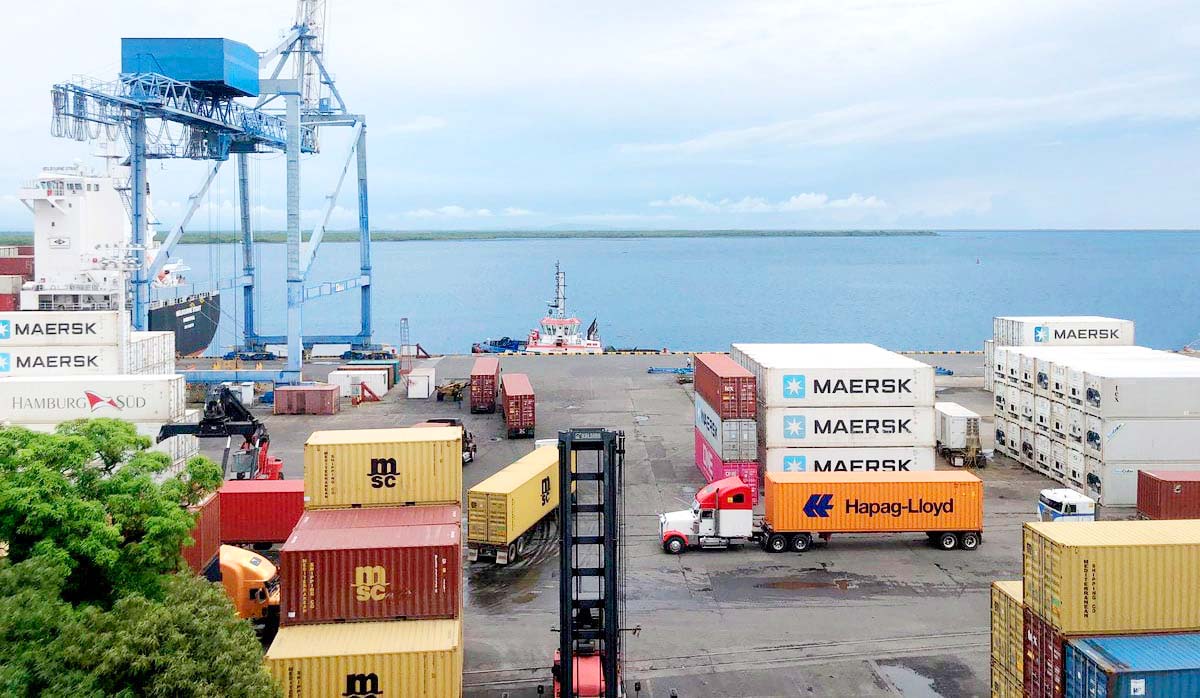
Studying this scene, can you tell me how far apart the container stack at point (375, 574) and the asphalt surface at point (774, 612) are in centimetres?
270

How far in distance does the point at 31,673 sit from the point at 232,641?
244 centimetres

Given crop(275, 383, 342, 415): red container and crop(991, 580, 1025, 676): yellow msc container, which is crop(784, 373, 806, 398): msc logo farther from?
crop(275, 383, 342, 415): red container

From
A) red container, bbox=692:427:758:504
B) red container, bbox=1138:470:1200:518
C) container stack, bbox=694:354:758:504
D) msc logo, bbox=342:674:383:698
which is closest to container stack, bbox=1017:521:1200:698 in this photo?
msc logo, bbox=342:674:383:698

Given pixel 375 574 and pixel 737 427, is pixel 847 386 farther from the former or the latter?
pixel 375 574

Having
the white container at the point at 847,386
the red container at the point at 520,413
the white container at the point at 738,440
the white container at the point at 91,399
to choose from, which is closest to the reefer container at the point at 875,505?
the white container at the point at 738,440

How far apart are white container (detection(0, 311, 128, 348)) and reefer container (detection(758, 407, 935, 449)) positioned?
24.4 m

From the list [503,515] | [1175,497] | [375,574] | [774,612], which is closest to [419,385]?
[503,515]

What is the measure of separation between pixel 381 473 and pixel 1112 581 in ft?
44.9

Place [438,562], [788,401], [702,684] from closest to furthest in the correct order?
[438,562] < [702,684] < [788,401]

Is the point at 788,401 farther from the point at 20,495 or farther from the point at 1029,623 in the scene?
the point at 20,495

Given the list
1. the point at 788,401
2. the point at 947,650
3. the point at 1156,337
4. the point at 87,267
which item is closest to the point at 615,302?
the point at 1156,337

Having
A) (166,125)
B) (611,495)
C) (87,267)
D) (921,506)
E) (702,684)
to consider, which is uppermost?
(166,125)

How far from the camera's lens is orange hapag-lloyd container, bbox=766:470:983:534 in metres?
26.4

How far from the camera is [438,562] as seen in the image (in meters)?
17.2
